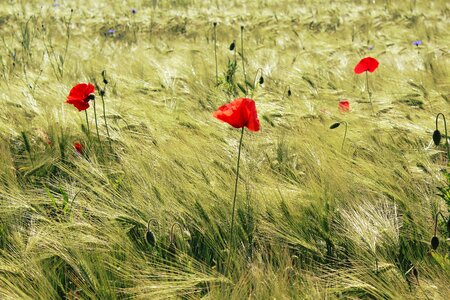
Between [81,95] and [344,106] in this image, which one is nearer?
[81,95]

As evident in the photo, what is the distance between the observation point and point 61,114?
7.34ft

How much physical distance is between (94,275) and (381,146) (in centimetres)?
117

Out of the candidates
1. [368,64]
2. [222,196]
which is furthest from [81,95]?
[368,64]

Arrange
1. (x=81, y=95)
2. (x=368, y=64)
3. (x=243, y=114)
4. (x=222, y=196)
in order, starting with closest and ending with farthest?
1. (x=243, y=114)
2. (x=222, y=196)
3. (x=81, y=95)
4. (x=368, y=64)

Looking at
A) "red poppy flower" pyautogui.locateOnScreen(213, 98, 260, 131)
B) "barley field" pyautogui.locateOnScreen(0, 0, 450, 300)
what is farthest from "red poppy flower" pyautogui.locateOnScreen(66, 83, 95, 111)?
"red poppy flower" pyautogui.locateOnScreen(213, 98, 260, 131)

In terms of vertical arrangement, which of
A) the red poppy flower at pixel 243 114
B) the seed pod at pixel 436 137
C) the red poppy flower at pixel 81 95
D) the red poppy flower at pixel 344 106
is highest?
the red poppy flower at pixel 243 114

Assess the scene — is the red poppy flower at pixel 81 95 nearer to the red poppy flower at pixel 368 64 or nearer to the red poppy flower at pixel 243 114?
the red poppy flower at pixel 243 114

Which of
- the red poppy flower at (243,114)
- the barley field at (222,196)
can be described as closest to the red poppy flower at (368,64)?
the barley field at (222,196)

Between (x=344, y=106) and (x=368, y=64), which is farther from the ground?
(x=368, y=64)

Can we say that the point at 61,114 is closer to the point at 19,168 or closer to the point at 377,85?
the point at 19,168

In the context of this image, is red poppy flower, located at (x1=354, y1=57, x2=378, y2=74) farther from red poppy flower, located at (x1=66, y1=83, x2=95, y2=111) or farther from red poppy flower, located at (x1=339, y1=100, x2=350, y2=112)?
red poppy flower, located at (x1=66, y1=83, x2=95, y2=111)

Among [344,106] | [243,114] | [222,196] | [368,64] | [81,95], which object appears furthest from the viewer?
[368,64]

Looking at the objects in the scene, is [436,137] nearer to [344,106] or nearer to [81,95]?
[344,106]

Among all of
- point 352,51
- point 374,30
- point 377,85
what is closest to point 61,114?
point 377,85
